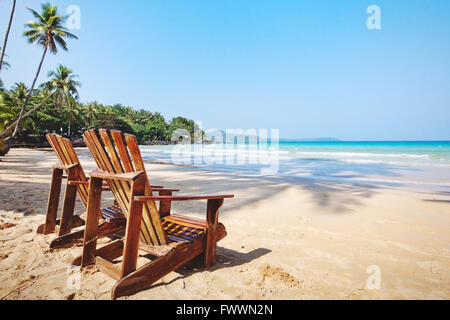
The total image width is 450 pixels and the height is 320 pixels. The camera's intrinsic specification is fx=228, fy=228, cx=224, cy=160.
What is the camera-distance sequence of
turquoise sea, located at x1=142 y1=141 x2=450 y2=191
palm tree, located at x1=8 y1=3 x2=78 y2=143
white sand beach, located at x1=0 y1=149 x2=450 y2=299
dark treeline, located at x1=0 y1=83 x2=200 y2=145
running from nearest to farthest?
white sand beach, located at x1=0 y1=149 x2=450 y2=299, turquoise sea, located at x1=142 y1=141 x2=450 y2=191, palm tree, located at x1=8 y1=3 x2=78 y2=143, dark treeline, located at x1=0 y1=83 x2=200 y2=145

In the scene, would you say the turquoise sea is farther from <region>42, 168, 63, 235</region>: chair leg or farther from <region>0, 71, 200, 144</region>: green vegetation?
<region>0, 71, 200, 144</region>: green vegetation

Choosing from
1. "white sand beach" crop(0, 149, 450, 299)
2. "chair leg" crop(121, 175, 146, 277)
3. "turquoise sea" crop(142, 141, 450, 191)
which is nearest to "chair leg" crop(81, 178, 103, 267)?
"white sand beach" crop(0, 149, 450, 299)

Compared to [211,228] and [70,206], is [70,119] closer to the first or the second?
[70,206]

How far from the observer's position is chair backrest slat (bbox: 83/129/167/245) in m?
1.85

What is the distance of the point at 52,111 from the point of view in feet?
112

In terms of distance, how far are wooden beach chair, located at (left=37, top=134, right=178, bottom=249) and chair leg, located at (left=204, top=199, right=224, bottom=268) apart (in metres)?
0.70

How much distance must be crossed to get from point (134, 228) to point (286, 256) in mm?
1836

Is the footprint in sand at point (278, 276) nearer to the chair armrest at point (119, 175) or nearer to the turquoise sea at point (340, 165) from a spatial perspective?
the chair armrest at point (119, 175)

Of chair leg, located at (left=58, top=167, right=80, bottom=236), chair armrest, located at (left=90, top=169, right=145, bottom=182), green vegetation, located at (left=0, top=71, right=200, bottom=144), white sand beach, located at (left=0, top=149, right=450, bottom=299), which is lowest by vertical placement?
white sand beach, located at (left=0, top=149, right=450, bottom=299)

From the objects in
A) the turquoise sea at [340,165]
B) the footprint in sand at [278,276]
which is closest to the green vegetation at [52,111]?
the turquoise sea at [340,165]

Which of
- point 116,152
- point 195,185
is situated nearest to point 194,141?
point 195,185

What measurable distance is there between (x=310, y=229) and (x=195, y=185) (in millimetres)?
4480

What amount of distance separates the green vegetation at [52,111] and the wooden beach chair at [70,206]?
43.7 ft

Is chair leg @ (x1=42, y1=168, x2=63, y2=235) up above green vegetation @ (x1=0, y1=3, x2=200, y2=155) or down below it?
below
